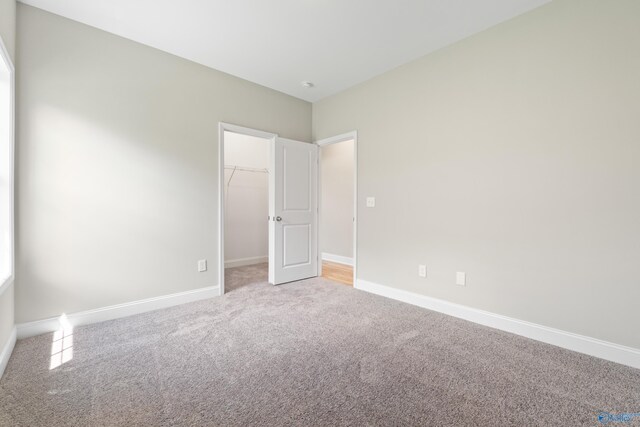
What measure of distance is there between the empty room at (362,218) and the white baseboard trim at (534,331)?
0.05 ft

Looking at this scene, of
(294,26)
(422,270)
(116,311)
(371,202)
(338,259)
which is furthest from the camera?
(338,259)

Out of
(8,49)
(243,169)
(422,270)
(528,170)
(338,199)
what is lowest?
(422,270)

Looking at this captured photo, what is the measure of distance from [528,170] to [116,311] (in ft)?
12.5

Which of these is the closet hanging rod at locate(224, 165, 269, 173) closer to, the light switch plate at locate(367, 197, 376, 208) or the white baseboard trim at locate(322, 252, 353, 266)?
the white baseboard trim at locate(322, 252, 353, 266)

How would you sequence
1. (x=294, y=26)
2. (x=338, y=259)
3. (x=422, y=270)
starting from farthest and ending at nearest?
(x=338, y=259)
(x=422, y=270)
(x=294, y=26)

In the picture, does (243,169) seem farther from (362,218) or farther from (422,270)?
(422,270)

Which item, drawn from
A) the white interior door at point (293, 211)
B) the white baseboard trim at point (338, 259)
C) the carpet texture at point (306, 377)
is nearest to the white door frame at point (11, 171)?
the carpet texture at point (306, 377)

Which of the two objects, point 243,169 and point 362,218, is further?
point 243,169

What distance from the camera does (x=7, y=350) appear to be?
6.01ft

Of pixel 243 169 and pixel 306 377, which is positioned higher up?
pixel 243 169

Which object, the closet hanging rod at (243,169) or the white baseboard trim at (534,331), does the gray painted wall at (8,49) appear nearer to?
the closet hanging rod at (243,169)

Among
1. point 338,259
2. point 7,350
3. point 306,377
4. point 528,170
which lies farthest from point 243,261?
point 528,170

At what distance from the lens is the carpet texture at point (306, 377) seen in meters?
1.37

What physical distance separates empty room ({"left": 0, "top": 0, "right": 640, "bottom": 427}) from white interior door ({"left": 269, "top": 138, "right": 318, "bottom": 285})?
1.69 ft
